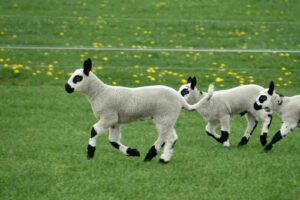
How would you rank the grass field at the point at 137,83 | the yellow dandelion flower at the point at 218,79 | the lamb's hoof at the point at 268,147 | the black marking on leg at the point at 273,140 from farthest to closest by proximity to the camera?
the yellow dandelion flower at the point at 218,79
the lamb's hoof at the point at 268,147
the black marking on leg at the point at 273,140
the grass field at the point at 137,83

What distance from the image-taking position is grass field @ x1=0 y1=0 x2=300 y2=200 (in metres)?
9.44

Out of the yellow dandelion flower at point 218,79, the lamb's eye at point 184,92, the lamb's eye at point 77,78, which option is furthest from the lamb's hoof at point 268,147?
the yellow dandelion flower at point 218,79

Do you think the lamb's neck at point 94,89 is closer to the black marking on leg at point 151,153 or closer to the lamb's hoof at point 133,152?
the lamb's hoof at point 133,152

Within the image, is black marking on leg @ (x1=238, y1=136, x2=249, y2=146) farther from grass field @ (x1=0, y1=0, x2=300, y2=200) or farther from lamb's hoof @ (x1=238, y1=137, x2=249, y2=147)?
grass field @ (x1=0, y1=0, x2=300, y2=200)

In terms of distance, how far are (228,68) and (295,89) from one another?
7.50 ft

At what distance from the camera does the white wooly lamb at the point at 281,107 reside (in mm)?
11375

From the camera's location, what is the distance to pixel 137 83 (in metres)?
17.7

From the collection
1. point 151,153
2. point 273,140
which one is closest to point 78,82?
point 151,153

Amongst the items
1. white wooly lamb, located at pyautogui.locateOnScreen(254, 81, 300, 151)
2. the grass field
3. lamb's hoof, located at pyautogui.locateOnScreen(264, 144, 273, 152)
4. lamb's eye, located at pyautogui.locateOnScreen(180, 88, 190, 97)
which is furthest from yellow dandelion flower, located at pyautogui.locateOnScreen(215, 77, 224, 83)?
lamb's hoof, located at pyautogui.locateOnScreen(264, 144, 273, 152)

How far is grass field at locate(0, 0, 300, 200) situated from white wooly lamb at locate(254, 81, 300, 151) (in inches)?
14.4

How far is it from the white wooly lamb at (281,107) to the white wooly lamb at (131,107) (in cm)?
151

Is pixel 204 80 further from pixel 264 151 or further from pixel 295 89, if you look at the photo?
pixel 264 151

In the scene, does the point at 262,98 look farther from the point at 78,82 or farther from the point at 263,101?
the point at 78,82

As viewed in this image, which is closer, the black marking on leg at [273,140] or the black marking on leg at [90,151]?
the black marking on leg at [90,151]
